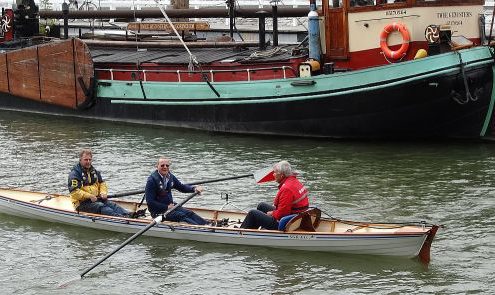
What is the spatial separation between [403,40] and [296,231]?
8.87 meters

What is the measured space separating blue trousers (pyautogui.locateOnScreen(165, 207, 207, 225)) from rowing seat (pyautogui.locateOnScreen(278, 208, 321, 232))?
1502 millimetres

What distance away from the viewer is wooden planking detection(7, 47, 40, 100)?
28.2 m

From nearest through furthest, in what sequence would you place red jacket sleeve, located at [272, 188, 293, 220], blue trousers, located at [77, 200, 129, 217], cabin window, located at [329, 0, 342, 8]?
red jacket sleeve, located at [272, 188, 293, 220] < blue trousers, located at [77, 200, 129, 217] < cabin window, located at [329, 0, 342, 8]

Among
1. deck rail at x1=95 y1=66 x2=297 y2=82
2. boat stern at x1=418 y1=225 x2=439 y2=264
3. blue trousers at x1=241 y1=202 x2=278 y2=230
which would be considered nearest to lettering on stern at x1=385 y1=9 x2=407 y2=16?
deck rail at x1=95 y1=66 x2=297 y2=82

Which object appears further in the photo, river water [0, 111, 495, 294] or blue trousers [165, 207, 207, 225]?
blue trousers [165, 207, 207, 225]

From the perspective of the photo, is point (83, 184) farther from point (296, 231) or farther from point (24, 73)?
point (24, 73)

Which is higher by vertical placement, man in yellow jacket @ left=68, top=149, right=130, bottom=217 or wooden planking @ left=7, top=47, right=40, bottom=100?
wooden planking @ left=7, top=47, right=40, bottom=100

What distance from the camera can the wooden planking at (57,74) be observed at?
2705cm

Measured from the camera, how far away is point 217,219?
15672 millimetres

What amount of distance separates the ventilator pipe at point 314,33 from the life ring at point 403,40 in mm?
1441

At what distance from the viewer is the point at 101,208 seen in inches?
626

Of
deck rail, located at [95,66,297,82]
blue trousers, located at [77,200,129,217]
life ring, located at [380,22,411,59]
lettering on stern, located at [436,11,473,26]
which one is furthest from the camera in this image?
deck rail, located at [95,66,297,82]

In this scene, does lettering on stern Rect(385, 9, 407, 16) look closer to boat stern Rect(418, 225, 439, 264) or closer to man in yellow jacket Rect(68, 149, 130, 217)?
man in yellow jacket Rect(68, 149, 130, 217)

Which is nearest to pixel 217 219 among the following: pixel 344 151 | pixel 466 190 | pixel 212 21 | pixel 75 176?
pixel 75 176
